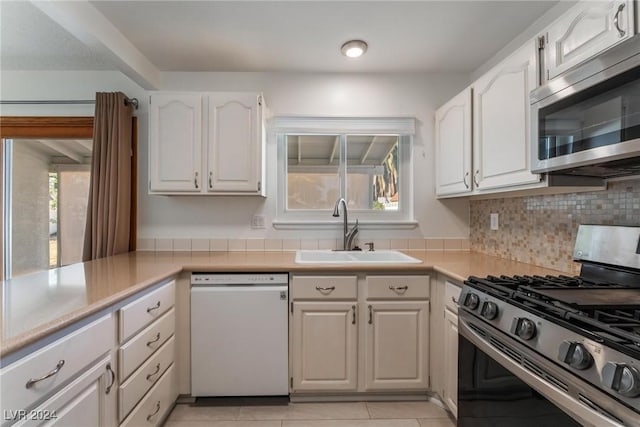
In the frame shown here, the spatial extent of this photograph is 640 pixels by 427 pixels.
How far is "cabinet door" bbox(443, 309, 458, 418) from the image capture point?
1673 millimetres

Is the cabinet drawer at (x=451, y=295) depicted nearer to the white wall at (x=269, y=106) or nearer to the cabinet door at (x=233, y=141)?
the white wall at (x=269, y=106)

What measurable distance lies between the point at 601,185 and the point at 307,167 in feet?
6.19

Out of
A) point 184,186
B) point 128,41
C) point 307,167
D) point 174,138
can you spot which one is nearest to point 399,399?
point 307,167

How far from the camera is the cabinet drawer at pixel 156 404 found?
1.39 metres

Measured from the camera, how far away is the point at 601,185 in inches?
55.3

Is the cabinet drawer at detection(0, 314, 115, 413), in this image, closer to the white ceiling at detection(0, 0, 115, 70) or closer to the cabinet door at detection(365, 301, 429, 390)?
the cabinet door at detection(365, 301, 429, 390)

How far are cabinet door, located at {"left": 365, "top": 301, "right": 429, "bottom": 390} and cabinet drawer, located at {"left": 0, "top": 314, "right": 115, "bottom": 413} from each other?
54.0 inches

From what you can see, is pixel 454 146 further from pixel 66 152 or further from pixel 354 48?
pixel 66 152

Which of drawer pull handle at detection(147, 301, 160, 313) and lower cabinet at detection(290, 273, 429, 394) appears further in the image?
lower cabinet at detection(290, 273, 429, 394)

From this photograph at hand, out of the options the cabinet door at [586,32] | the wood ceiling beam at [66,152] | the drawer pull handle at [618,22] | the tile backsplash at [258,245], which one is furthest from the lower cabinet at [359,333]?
the wood ceiling beam at [66,152]

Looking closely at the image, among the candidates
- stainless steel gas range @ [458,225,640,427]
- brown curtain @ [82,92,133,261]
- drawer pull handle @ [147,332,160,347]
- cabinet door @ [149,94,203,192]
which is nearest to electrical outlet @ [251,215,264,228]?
cabinet door @ [149,94,203,192]

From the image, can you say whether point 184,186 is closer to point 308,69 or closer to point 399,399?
point 308,69

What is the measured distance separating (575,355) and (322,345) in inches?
52.7

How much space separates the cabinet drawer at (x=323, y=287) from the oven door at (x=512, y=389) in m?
0.68
